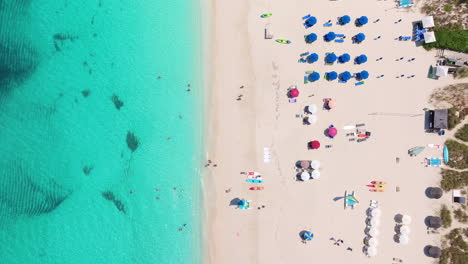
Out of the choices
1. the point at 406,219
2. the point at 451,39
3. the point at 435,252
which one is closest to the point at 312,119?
the point at 406,219

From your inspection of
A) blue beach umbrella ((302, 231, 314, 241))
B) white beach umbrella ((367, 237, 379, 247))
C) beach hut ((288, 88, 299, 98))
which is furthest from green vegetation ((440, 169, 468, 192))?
beach hut ((288, 88, 299, 98))

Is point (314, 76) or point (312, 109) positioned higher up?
point (314, 76)

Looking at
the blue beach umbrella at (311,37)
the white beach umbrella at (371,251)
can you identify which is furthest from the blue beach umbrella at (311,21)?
the white beach umbrella at (371,251)

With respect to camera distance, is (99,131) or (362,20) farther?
(99,131)

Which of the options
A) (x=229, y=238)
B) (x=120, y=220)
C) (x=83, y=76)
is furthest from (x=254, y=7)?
(x=120, y=220)

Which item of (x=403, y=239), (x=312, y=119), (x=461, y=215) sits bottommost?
(x=403, y=239)

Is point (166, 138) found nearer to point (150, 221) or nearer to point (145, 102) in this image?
point (145, 102)

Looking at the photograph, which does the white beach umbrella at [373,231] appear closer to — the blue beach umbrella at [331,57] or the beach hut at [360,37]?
the blue beach umbrella at [331,57]

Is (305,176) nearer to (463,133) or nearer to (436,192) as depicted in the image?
(436,192)

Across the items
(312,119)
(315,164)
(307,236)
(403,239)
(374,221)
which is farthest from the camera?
(312,119)
